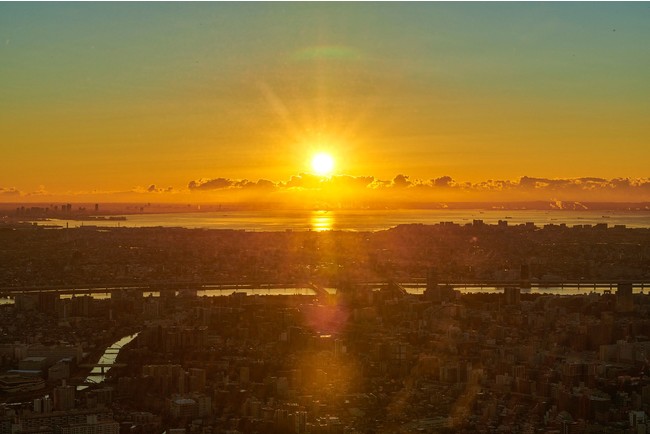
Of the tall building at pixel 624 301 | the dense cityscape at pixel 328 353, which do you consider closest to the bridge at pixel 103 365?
the dense cityscape at pixel 328 353

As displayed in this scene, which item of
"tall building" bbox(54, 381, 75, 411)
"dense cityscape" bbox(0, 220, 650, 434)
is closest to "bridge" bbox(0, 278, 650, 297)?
"dense cityscape" bbox(0, 220, 650, 434)

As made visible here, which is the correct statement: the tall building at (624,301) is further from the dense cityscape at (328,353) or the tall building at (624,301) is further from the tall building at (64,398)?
the tall building at (64,398)

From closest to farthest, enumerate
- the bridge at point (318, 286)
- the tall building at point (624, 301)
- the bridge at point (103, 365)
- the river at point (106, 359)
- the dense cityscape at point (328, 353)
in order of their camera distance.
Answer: the dense cityscape at point (328, 353) < the river at point (106, 359) < the bridge at point (103, 365) < the tall building at point (624, 301) < the bridge at point (318, 286)

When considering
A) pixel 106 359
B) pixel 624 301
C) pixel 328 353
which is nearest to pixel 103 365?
pixel 106 359

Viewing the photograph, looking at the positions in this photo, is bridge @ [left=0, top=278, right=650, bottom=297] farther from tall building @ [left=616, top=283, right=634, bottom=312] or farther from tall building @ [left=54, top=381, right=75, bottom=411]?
tall building @ [left=54, top=381, right=75, bottom=411]

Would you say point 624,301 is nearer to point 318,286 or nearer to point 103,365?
point 318,286

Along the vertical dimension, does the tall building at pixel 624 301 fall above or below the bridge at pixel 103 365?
above

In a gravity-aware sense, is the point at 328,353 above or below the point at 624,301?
below

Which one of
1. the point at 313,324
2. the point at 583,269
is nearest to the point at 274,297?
the point at 313,324
